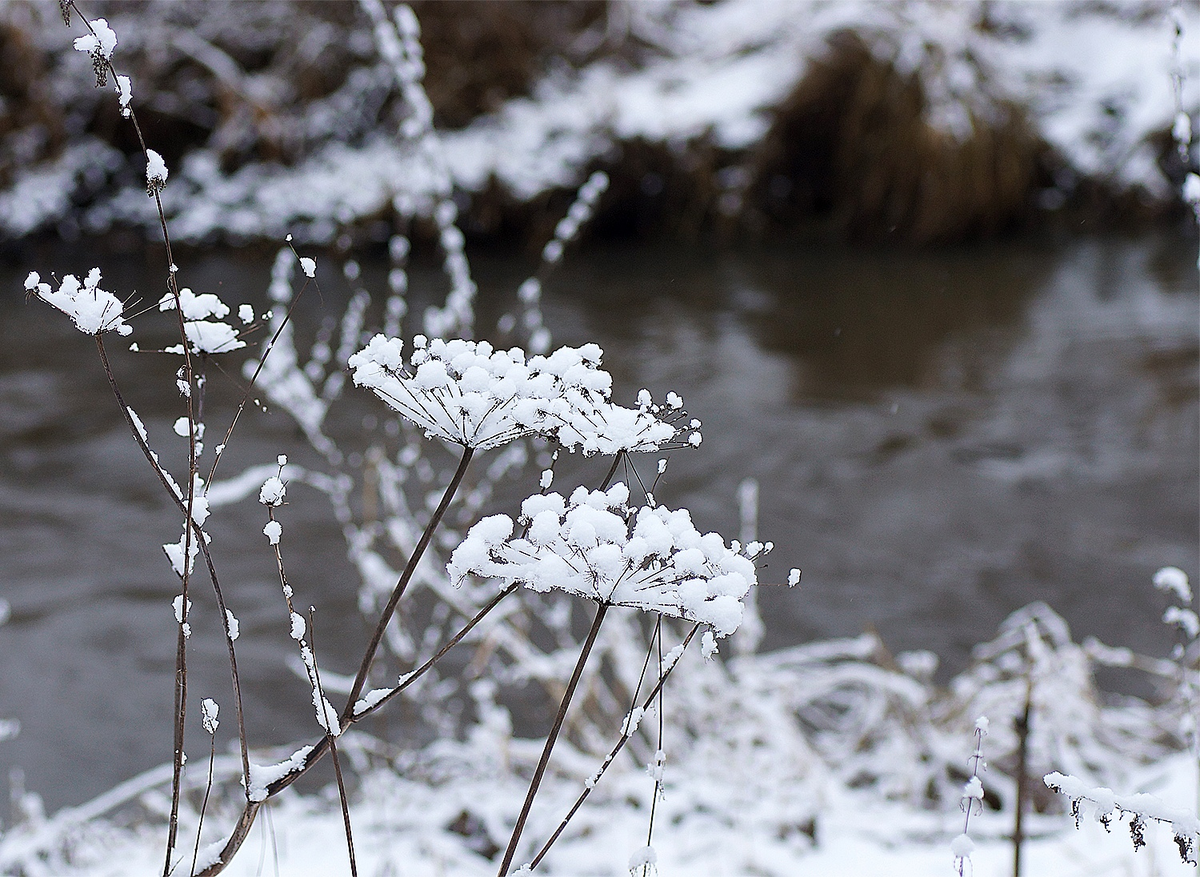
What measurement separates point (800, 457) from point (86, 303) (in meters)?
5.00

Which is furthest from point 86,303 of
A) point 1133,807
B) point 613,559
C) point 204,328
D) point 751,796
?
point 751,796

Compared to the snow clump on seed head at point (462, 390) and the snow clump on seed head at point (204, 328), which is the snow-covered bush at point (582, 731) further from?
the snow clump on seed head at point (462, 390)

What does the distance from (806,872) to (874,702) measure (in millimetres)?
1031

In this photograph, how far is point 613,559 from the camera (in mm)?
712

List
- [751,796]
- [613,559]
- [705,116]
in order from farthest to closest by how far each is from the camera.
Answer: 1. [705,116]
2. [751,796]
3. [613,559]

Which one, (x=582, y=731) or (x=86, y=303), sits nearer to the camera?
(x=86, y=303)

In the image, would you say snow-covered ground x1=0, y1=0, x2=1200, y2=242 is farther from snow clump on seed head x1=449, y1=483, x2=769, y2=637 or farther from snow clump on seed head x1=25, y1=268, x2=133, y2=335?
snow clump on seed head x1=449, y1=483, x2=769, y2=637

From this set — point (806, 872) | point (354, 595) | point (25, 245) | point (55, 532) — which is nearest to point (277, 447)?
point (55, 532)

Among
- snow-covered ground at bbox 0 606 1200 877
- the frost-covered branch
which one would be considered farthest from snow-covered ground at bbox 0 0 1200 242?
the frost-covered branch

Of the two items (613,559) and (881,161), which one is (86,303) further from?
(881,161)

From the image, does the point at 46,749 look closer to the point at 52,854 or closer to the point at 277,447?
the point at 52,854

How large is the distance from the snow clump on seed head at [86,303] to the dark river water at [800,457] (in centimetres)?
287

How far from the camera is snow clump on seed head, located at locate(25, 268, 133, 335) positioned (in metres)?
0.77

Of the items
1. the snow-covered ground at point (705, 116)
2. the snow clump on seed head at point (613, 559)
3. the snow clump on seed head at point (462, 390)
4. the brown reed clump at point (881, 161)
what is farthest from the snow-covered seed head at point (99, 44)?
the brown reed clump at point (881, 161)
